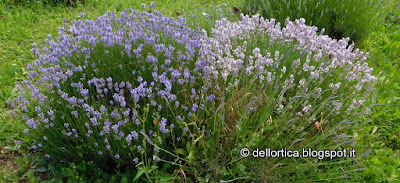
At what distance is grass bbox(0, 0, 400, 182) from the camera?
90.4 inches

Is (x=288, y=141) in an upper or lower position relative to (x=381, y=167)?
upper

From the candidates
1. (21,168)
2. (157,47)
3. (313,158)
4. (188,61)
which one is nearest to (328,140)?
(313,158)

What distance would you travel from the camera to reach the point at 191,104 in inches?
87.4

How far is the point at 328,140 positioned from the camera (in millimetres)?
2123

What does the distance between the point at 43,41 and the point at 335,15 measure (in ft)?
13.5

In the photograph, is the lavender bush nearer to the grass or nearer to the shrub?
the grass

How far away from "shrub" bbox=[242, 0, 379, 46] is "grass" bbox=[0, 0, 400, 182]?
0.33m

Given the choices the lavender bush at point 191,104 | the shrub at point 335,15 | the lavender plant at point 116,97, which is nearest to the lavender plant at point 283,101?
the lavender bush at point 191,104

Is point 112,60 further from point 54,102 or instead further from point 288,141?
point 288,141

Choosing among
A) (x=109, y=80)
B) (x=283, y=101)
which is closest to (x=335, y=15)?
(x=283, y=101)

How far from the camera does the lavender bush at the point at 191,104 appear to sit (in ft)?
6.30

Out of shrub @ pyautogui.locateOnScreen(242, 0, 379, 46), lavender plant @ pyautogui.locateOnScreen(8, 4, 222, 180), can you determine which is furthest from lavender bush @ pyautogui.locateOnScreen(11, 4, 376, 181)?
shrub @ pyautogui.locateOnScreen(242, 0, 379, 46)

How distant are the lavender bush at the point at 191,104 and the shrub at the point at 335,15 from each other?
1143mm

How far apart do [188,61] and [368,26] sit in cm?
285
